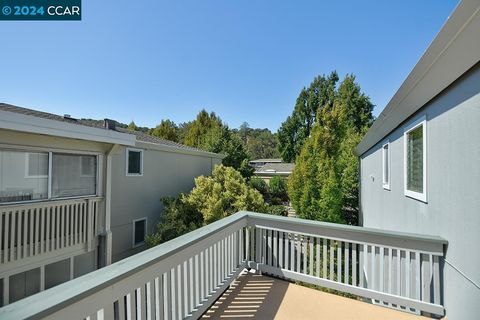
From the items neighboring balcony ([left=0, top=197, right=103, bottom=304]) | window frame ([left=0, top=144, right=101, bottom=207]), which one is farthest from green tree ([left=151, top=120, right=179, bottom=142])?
neighboring balcony ([left=0, top=197, right=103, bottom=304])

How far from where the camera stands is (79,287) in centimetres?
128

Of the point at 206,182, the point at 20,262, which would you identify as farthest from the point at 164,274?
the point at 206,182

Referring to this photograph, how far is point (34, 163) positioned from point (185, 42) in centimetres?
613

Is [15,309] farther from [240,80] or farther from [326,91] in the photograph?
[326,91]

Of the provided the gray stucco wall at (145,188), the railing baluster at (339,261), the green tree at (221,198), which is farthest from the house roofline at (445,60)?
the gray stucco wall at (145,188)

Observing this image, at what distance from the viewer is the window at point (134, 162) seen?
357 inches

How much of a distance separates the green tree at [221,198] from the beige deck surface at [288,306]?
605 centimetres

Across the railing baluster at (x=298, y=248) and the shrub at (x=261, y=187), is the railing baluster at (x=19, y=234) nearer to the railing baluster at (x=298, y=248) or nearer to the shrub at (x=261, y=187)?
the railing baluster at (x=298, y=248)

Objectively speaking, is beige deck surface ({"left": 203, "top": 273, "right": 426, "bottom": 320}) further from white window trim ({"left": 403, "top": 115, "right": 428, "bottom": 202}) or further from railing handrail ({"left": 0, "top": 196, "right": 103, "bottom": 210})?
railing handrail ({"left": 0, "top": 196, "right": 103, "bottom": 210})

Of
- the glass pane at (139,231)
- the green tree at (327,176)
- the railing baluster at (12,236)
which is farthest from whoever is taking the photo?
the green tree at (327,176)

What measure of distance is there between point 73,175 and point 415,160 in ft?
24.3

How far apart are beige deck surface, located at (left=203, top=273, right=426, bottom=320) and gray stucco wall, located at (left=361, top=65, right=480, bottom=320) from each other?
2.41 ft

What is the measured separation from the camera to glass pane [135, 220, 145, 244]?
941cm

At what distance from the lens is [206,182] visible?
33.3 ft
